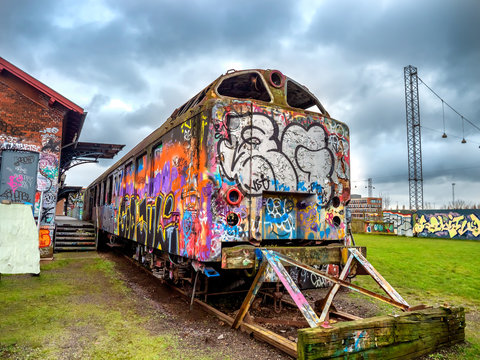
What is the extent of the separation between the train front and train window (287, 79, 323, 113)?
0.10m

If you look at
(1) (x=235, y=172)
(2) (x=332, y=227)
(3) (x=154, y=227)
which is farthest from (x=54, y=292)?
(2) (x=332, y=227)

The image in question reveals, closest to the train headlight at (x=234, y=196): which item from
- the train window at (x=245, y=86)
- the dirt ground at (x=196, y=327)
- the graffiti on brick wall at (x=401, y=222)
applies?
the dirt ground at (x=196, y=327)

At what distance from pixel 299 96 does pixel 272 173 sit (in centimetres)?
206

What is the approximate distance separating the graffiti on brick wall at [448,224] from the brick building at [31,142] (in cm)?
2241

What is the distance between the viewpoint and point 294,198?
5352 mm

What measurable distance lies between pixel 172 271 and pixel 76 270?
4.41m

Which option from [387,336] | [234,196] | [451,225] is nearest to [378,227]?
[451,225]

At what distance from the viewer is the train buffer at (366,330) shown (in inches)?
119

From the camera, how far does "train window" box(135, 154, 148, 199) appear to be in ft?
24.0

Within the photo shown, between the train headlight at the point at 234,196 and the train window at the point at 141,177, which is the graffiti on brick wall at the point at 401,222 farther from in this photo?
the train headlight at the point at 234,196

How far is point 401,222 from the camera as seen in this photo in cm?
2531

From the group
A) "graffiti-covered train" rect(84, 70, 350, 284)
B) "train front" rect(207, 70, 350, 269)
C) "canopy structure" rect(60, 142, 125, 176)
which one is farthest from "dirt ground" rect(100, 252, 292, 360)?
"canopy structure" rect(60, 142, 125, 176)

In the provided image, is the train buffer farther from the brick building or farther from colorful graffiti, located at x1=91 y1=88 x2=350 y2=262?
the brick building

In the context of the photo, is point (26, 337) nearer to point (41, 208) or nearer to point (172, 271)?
point (172, 271)
